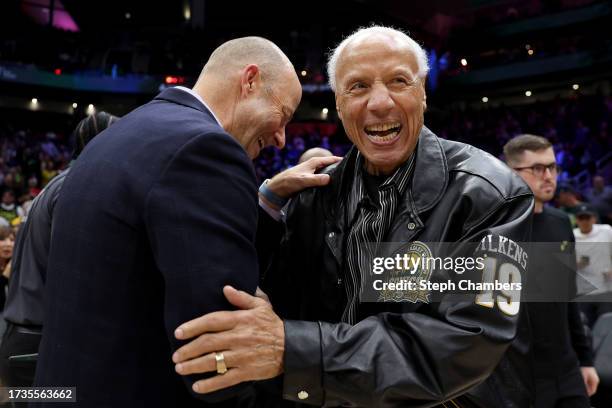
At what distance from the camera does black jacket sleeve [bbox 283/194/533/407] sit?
1.42 meters

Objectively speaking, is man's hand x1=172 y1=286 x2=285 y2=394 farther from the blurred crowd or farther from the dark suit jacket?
the blurred crowd

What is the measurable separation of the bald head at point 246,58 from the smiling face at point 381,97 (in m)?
0.20

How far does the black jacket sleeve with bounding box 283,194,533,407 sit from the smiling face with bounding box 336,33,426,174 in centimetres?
58

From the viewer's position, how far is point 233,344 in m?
1.32

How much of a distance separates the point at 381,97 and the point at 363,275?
53 centimetres

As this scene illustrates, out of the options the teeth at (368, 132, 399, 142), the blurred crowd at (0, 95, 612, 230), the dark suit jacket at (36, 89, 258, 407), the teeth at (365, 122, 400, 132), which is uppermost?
the blurred crowd at (0, 95, 612, 230)

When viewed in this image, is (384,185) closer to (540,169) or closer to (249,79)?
(249,79)

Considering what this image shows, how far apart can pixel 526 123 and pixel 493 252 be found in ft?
60.1

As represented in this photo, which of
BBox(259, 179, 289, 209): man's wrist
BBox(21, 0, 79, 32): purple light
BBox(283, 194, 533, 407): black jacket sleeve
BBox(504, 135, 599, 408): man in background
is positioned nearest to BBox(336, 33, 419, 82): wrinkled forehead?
BBox(259, 179, 289, 209): man's wrist

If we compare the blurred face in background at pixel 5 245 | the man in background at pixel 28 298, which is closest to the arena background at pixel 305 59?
the blurred face in background at pixel 5 245

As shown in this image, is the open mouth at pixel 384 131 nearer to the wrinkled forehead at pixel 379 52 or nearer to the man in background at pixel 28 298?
the wrinkled forehead at pixel 379 52

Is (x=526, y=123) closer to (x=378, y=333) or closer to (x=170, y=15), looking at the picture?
(x=170, y=15)

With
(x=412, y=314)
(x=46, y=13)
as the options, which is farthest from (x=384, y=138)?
(x=46, y=13)

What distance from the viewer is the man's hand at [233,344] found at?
1283mm
